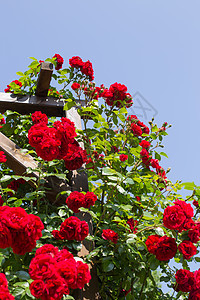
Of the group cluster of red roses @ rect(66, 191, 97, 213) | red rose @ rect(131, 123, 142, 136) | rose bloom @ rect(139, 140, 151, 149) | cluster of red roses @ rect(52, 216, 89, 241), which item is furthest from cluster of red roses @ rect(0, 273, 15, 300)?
red rose @ rect(131, 123, 142, 136)

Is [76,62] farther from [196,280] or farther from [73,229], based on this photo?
[196,280]

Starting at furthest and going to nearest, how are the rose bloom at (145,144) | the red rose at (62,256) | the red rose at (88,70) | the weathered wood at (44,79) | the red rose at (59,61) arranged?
1. the red rose at (59,61)
2. the red rose at (88,70)
3. the weathered wood at (44,79)
4. the rose bloom at (145,144)
5. the red rose at (62,256)

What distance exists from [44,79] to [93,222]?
139 cm

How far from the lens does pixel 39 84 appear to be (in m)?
2.83

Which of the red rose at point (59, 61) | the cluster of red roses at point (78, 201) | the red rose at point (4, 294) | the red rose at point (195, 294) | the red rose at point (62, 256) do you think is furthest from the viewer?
the red rose at point (59, 61)

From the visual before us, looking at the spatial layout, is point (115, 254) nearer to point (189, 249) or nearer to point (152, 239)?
point (152, 239)

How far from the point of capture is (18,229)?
3.89 feet

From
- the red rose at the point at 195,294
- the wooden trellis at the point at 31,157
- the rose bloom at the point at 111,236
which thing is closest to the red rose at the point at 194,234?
the red rose at the point at 195,294

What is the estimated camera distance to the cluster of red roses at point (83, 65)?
285 centimetres

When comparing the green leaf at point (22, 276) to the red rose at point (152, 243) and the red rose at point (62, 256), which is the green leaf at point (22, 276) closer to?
the red rose at point (62, 256)

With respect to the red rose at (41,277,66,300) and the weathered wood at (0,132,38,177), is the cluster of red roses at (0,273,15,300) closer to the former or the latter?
the red rose at (41,277,66,300)

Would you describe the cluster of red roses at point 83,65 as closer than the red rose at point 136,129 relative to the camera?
No

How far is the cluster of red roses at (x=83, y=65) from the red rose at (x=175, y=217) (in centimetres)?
175

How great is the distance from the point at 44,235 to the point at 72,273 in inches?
29.1
